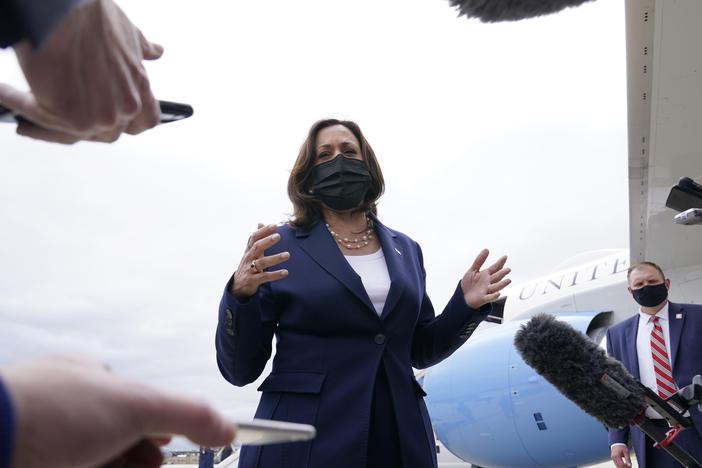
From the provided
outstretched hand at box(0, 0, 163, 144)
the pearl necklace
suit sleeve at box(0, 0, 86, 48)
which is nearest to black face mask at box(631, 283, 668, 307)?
the pearl necklace

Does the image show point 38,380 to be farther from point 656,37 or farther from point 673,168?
point 673,168

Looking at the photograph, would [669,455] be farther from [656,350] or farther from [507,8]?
[507,8]

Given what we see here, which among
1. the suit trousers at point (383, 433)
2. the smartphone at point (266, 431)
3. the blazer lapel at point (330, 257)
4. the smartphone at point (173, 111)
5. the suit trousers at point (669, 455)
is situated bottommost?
the suit trousers at point (669, 455)

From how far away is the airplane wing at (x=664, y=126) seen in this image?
2523 millimetres

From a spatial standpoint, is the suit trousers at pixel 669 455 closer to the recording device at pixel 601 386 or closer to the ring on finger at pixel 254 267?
the recording device at pixel 601 386

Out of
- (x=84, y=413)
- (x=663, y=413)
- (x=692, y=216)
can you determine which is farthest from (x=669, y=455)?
(x=84, y=413)

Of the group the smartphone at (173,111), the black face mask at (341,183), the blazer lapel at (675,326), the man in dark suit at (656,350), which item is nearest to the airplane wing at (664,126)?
the man in dark suit at (656,350)

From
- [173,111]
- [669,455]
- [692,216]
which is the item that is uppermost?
[173,111]

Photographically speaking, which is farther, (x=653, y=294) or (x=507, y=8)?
(x=653, y=294)

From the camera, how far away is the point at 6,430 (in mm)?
367

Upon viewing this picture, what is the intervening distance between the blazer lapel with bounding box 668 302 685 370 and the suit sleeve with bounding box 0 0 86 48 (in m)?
3.60

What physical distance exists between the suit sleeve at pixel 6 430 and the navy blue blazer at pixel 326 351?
1188 mm

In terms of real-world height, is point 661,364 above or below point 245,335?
below

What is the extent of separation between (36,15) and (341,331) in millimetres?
1330
